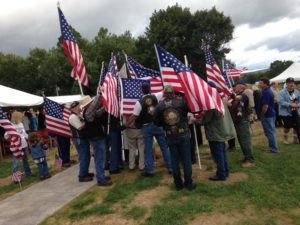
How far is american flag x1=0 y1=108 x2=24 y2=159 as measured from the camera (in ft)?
26.6

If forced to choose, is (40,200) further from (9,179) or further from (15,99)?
(15,99)

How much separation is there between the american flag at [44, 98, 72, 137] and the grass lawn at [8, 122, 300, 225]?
2916 millimetres

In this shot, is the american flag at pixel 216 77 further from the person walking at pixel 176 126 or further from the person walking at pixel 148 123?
Result: the person walking at pixel 176 126

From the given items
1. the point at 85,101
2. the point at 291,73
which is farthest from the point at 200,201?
the point at 291,73

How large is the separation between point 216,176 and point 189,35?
33575mm

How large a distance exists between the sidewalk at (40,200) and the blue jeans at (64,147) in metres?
1.58

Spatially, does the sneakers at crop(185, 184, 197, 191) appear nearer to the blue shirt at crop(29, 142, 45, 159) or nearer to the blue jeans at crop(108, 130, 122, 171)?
the blue jeans at crop(108, 130, 122, 171)

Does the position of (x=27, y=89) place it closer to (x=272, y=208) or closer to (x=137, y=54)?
(x=137, y=54)

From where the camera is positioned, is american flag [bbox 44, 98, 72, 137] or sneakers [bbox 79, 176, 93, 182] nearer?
sneakers [bbox 79, 176, 93, 182]

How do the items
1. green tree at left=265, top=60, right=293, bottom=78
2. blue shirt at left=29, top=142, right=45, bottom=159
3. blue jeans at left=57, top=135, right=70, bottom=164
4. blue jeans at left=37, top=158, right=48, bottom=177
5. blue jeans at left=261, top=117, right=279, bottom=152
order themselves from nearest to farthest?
blue shirt at left=29, top=142, right=45, bottom=159 < blue jeans at left=37, top=158, right=48, bottom=177 < blue jeans at left=261, top=117, right=279, bottom=152 < blue jeans at left=57, top=135, right=70, bottom=164 < green tree at left=265, top=60, right=293, bottom=78

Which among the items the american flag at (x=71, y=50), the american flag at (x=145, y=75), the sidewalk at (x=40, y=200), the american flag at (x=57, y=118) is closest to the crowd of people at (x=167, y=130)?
the sidewalk at (x=40, y=200)

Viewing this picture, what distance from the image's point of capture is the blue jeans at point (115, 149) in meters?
8.13

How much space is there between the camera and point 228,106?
7543 mm

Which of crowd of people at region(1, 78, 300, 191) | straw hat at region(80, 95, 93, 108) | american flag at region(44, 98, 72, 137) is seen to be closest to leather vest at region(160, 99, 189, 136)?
crowd of people at region(1, 78, 300, 191)
